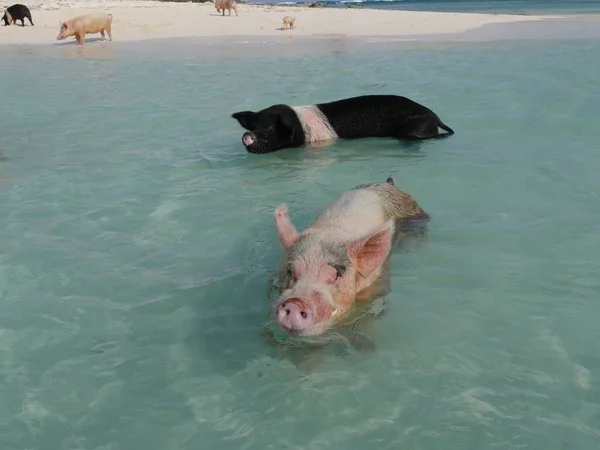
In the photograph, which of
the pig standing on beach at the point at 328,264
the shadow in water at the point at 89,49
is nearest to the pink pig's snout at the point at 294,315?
the pig standing on beach at the point at 328,264

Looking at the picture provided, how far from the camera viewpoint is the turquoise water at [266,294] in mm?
3508

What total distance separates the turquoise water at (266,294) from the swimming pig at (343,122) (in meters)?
0.26

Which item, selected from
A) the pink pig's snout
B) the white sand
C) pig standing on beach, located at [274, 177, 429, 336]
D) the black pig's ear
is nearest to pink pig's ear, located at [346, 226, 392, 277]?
pig standing on beach, located at [274, 177, 429, 336]

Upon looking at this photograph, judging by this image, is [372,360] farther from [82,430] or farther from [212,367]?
[82,430]

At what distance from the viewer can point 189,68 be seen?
690 inches

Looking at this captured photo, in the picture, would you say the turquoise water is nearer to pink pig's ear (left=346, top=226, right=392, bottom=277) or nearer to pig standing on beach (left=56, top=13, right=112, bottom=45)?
pink pig's ear (left=346, top=226, right=392, bottom=277)

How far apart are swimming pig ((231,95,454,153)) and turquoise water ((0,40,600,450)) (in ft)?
0.84

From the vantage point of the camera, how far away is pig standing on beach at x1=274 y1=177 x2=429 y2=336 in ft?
12.0

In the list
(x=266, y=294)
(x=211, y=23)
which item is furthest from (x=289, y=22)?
(x=266, y=294)

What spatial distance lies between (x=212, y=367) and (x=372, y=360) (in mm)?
970

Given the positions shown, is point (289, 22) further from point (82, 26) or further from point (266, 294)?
point (266, 294)

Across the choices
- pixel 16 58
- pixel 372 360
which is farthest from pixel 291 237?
pixel 16 58

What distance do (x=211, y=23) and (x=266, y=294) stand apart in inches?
1093

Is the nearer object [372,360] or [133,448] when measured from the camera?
[133,448]
